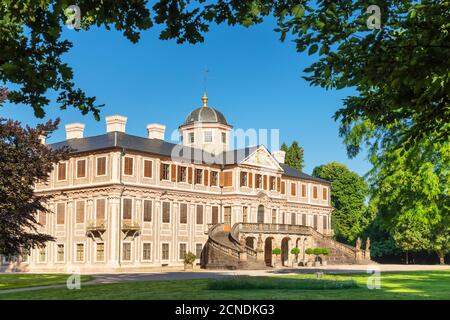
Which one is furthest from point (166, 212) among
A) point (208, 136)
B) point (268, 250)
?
point (208, 136)

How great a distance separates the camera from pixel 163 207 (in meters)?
49.9

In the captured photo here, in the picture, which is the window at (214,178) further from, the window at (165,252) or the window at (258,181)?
the window at (165,252)

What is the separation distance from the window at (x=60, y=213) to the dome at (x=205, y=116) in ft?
54.4

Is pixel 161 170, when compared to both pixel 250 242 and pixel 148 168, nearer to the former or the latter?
pixel 148 168

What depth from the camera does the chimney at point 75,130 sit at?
54.3 meters

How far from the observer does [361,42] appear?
9984 millimetres

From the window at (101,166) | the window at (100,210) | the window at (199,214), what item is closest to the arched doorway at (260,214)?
the window at (199,214)

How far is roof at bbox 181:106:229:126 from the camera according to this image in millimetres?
61594

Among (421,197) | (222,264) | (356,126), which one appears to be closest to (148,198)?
(222,264)

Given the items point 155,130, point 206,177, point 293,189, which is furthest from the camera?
point 293,189

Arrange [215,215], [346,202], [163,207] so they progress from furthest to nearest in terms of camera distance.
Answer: [346,202] → [215,215] → [163,207]

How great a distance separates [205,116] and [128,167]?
16067 millimetres

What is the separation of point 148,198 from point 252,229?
30.2ft

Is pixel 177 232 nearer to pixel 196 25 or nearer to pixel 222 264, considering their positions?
pixel 222 264
